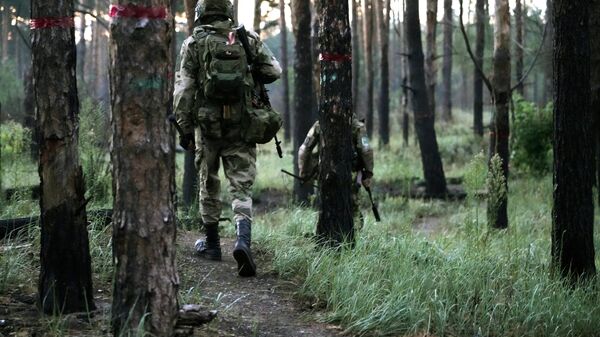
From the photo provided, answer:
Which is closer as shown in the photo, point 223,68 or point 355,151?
point 223,68

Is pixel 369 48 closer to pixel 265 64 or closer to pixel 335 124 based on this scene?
pixel 335 124

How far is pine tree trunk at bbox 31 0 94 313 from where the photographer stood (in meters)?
3.92

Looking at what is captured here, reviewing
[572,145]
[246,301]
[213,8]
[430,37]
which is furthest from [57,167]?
[430,37]

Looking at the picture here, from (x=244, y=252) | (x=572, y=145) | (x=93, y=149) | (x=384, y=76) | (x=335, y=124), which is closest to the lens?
(x=244, y=252)

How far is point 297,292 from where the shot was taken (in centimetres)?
514

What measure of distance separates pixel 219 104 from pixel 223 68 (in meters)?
0.37

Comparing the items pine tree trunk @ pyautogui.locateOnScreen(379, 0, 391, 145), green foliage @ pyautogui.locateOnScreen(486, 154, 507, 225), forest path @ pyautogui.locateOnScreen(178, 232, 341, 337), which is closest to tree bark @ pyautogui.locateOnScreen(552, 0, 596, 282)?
green foliage @ pyautogui.locateOnScreen(486, 154, 507, 225)

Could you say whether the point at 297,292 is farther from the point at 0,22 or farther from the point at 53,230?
the point at 0,22

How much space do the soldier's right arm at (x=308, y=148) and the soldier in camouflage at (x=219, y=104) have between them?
67.7 inches

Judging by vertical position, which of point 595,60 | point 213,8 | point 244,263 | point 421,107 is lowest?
point 244,263

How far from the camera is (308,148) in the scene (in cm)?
749

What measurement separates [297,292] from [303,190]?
6.16m

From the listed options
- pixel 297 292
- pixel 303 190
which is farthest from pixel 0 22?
pixel 297 292

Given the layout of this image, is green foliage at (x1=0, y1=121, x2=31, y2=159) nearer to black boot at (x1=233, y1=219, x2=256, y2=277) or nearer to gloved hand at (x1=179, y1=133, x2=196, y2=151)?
gloved hand at (x1=179, y1=133, x2=196, y2=151)
